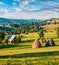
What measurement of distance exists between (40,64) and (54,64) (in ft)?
5.08

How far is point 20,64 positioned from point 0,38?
89.2 m

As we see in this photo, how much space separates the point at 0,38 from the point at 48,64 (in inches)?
3558

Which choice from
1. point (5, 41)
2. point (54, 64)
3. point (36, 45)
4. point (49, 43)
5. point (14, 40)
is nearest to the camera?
point (54, 64)

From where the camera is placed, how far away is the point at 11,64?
24.4 meters

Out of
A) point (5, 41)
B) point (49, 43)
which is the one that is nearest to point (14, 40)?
point (5, 41)

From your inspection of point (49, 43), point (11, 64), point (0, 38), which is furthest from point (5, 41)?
point (11, 64)

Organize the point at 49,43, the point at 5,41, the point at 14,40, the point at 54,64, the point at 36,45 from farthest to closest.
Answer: the point at 14,40, the point at 5,41, the point at 49,43, the point at 36,45, the point at 54,64

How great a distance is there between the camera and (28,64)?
23.8 meters

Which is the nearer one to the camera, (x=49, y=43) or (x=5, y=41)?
(x=49, y=43)

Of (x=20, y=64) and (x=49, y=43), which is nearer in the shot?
(x=20, y=64)

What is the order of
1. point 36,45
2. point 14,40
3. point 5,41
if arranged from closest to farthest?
point 36,45 < point 5,41 < point 14,40

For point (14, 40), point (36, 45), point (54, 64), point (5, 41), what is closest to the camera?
point (54, 64)

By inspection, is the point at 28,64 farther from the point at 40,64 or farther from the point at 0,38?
the point at 0,38

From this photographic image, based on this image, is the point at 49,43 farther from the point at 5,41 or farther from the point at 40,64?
the point at 40,64
